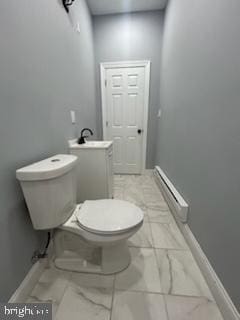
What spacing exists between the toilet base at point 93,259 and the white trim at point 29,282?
0.33 ft

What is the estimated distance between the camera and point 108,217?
3.51ft

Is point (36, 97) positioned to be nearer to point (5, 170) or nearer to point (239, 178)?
point (5, 170)

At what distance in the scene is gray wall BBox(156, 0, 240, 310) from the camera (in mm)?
842

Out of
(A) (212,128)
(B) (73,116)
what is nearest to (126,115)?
(B) (73,116)

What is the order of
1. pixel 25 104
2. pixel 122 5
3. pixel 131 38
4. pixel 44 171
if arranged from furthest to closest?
1. pixel 131 38
2. pixel 122 5
3. pixel 25 104
4. pixel 44 171

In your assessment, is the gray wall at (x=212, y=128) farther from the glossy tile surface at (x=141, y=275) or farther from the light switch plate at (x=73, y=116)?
the light switch plate at (x=73, y=116)

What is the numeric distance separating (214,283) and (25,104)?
1.59 m

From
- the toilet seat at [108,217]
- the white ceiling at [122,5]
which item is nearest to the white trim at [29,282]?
the toilet seat at [108,217]

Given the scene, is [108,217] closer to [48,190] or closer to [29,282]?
[48,190]

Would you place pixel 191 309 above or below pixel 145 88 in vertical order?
below

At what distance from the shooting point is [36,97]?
112 cm

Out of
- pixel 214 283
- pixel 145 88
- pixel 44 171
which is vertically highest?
pixel 145 88

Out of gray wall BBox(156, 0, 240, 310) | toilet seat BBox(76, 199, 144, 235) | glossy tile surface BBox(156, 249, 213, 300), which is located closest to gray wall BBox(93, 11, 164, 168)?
gray wall BBox(156, 0, 240, 310)

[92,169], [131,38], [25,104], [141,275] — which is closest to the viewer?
[25,104]
